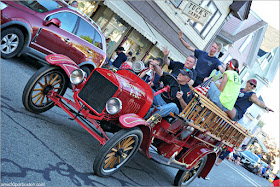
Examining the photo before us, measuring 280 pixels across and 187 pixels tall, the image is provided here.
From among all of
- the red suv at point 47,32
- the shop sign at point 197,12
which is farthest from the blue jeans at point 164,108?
the shop sign at point 197,12

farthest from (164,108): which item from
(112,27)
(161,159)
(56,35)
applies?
(112,27)

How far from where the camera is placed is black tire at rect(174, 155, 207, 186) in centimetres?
557

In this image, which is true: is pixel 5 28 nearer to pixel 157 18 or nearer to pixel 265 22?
pixel 157 18

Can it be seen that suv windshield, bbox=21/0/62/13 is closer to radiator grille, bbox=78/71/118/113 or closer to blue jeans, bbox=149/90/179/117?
radiator grille, bbox=78/71/118/113

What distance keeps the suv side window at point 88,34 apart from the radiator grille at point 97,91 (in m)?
3.93

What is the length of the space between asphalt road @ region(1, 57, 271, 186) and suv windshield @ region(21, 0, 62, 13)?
192cm

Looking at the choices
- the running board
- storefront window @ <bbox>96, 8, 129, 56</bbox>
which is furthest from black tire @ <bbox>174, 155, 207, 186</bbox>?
storefront window @ <bbox>96, 8, 129, 56</bbox>

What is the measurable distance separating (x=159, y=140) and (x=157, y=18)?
12.4m

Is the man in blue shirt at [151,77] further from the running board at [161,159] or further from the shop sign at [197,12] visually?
the shop sign at [197,12]

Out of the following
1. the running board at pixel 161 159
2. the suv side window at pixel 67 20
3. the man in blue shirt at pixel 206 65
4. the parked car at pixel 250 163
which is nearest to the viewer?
the running board at pixel 161 159

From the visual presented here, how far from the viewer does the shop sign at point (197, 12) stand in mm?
12492

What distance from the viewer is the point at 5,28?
603 cm

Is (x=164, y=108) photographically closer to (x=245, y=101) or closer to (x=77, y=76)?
(x=77, y=76)

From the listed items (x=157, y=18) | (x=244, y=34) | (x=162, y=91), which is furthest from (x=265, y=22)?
(x=162, y=91)
